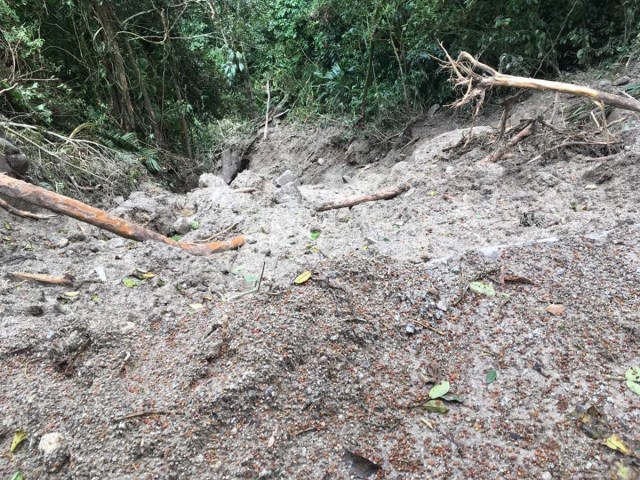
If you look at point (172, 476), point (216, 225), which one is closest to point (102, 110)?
point (216, 225)

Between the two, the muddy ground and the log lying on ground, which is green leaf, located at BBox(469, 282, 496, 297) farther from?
the log lying on ground

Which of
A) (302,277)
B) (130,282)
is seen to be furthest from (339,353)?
(130,282)

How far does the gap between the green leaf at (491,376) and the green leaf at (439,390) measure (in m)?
0.14

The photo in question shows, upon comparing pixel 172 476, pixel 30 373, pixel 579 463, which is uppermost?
pixel 30 373

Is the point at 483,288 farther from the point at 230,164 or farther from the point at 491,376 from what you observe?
the point at 230,164

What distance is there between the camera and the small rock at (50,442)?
1.31 meters

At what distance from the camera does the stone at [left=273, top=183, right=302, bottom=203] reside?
411 cm

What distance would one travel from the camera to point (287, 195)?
429 cm

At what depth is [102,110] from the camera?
18.2 ft

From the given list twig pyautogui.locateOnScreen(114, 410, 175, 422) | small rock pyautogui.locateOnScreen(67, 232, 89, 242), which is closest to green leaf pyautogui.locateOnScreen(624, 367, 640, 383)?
twig pyautogui.locateOnScreen(114, 410, 175, 422)

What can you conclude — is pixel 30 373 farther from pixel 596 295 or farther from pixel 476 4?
pixel 476 4

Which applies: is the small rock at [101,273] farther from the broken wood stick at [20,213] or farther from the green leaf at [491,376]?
the green leaf at [491,376]

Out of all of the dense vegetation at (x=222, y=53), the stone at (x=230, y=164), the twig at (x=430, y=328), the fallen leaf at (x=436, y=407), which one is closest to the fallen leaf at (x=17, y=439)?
the fallen leaf at (x=436, y=407)

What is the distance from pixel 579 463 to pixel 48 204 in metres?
2.81
